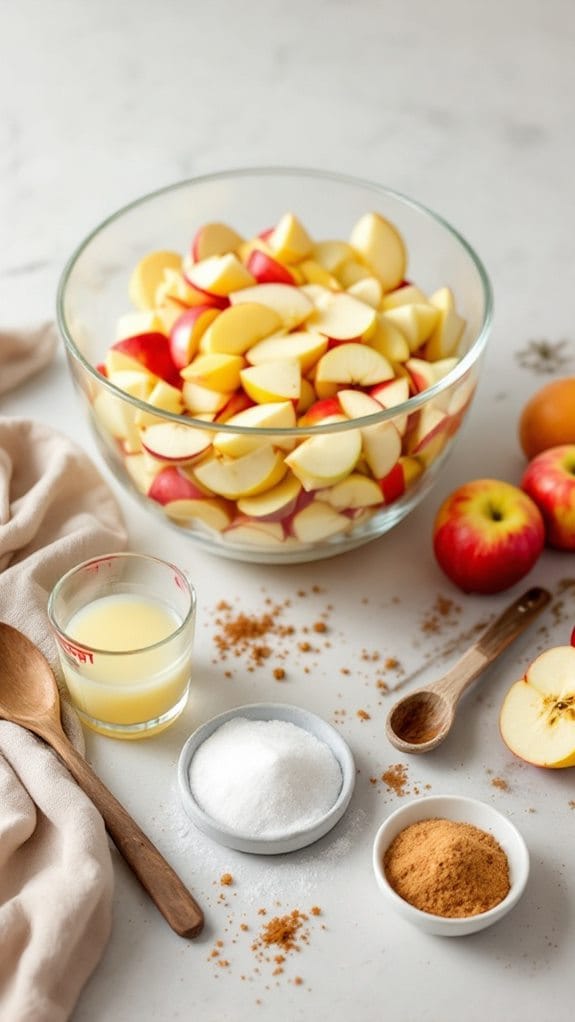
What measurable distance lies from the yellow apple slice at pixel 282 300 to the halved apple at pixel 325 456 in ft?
0.85

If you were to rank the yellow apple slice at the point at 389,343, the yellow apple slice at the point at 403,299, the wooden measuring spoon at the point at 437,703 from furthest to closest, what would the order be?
the yellow apple slice at the point at 403,299, the yellow apple slice at the point at 389,343, the wooden measuring spoon at the point at 437,703

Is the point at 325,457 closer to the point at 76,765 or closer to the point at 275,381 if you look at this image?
the point at 275,381

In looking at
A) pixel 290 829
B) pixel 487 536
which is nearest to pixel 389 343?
pixel 487 536

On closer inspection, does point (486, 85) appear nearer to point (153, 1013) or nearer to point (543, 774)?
point (543, 774)

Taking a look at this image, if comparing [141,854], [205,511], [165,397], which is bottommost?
[141,854]

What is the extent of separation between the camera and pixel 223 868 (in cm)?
142

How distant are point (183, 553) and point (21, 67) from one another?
150cm

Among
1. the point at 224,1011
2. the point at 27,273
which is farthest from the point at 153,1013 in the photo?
the point at 27,273

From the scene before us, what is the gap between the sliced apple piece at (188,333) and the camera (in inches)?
A: 69.2

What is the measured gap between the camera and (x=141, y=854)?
1395 millimetres

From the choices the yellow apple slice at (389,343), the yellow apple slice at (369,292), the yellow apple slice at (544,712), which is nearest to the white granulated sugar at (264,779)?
the yellow apple slice at (544,712)

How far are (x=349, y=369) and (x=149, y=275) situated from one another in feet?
1.35

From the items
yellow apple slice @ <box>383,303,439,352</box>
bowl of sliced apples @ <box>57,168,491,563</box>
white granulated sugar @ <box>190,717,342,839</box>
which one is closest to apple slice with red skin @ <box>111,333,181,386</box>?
bowl of sliced apples @ <box>57,168,491,563</box>

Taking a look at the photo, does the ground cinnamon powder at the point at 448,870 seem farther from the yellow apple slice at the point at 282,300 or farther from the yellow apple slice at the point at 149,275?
the yellow apple slice at the point at 149,275
